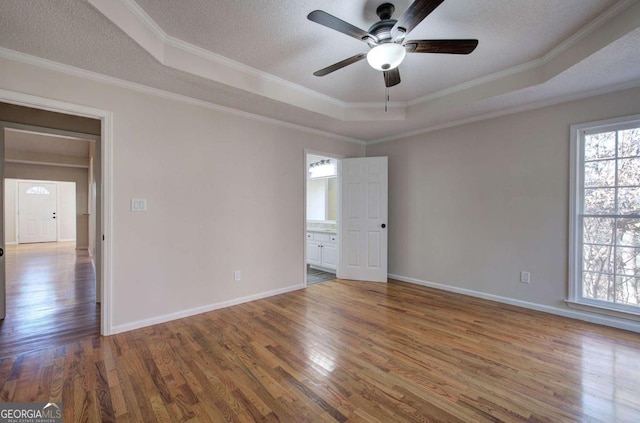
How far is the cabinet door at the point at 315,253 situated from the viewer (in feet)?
18.7

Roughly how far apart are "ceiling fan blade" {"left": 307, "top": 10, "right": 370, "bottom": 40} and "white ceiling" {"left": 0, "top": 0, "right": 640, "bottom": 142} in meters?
0.34

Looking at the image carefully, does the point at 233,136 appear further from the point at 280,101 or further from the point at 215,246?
the point at 215,246

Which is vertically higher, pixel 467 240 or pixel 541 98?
pixel 541 98

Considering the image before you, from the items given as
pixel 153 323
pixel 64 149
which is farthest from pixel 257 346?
pixel 64 149

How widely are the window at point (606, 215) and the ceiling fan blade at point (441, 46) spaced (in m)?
2.18

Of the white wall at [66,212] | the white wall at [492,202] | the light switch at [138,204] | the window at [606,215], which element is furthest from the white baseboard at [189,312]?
the white wall at [66,212]

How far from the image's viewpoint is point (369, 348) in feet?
8.20

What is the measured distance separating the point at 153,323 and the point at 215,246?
103 centimetres

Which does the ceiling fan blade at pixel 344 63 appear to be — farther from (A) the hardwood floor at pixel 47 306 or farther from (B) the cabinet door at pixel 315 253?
(B) the cabinet door at pixel 315 253

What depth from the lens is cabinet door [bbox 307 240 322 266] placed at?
5.71 meters

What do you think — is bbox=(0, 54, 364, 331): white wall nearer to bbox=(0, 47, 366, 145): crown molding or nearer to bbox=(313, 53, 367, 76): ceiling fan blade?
bbox=(0, 47, 366, 145): crown molding

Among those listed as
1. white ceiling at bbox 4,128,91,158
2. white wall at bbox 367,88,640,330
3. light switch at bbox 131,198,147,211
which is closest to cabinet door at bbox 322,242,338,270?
white wall at bbox 367,88,640,330

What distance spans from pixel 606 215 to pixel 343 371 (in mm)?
3290

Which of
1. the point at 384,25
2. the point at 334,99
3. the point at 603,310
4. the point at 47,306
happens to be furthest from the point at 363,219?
the point at 47,306
